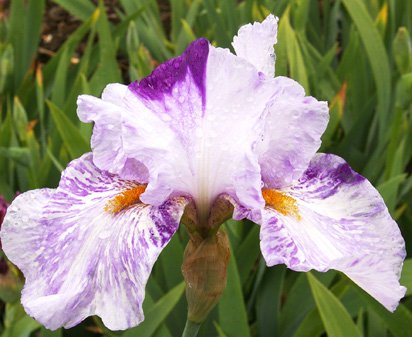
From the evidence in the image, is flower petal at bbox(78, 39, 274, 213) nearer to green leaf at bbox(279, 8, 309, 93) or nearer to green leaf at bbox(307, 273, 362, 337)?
green leaf at bbox(307, 273, 362, 337)

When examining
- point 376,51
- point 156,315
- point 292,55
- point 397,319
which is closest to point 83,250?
point 156,315

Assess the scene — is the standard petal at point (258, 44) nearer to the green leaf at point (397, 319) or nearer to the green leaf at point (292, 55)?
the green leaf at point (397, 319)

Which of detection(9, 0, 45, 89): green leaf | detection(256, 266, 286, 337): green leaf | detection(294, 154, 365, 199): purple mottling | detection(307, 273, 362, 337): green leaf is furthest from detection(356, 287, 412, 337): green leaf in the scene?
detection(9, 0, 45, 89): green leaf

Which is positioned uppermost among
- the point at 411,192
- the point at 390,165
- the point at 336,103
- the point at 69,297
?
the point at 69,297

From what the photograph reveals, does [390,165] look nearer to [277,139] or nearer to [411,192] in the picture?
[411,192]

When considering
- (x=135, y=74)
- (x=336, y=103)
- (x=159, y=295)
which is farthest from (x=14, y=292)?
(x=336, y=103)
